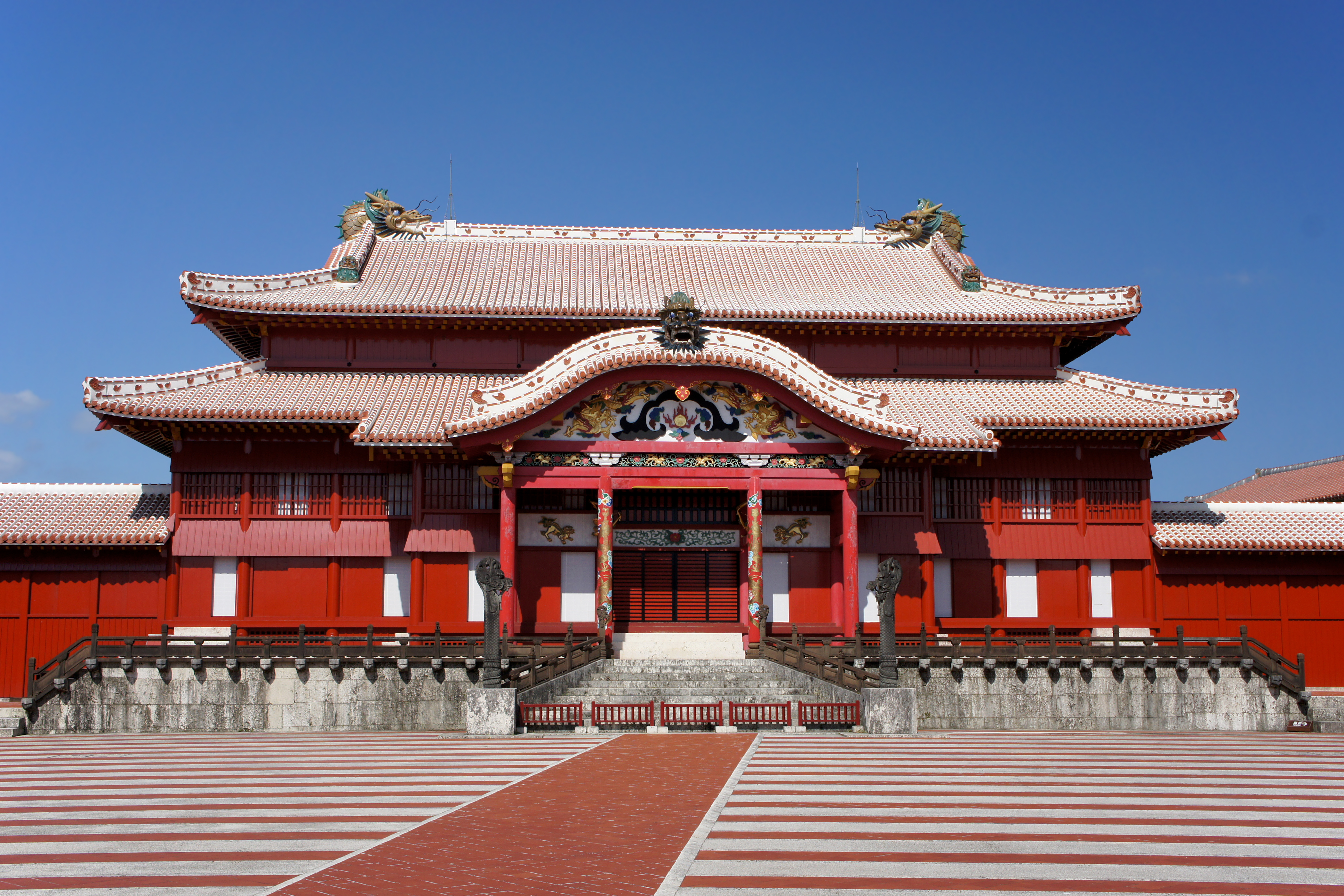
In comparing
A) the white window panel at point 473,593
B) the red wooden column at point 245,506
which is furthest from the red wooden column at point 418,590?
the red wooden column at point 245,506

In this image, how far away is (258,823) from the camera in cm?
1102

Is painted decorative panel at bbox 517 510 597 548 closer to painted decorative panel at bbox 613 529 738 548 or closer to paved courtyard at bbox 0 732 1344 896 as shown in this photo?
painted decorative panel at bbox 613 529 738 548

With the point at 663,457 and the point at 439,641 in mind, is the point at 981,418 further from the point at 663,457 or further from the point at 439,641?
the point at 439,641

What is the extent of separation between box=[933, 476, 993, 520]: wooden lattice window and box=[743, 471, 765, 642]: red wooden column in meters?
5.92

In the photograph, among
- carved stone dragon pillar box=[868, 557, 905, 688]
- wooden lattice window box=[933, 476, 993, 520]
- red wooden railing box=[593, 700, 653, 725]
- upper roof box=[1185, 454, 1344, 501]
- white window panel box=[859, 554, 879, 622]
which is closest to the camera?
red wooden railing box=[593, 700, 653, 725]

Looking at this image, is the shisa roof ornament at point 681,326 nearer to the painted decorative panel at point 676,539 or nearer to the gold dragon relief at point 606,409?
the gold dragon relief at point 606,409

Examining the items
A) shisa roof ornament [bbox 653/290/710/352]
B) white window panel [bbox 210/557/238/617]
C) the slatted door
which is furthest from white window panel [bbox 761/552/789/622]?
white window panel [bbox 210/557/238/617]

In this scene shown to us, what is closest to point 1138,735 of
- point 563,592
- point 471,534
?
point 563,592

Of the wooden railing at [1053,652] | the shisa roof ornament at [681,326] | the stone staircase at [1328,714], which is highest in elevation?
the shisa roof ornament at [681,326]

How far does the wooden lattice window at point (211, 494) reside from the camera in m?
28.2

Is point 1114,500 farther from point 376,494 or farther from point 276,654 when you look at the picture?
point 276,654

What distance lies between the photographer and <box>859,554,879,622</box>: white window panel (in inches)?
1134

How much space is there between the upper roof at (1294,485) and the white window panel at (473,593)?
102ft

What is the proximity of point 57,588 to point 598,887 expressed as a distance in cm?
2501
